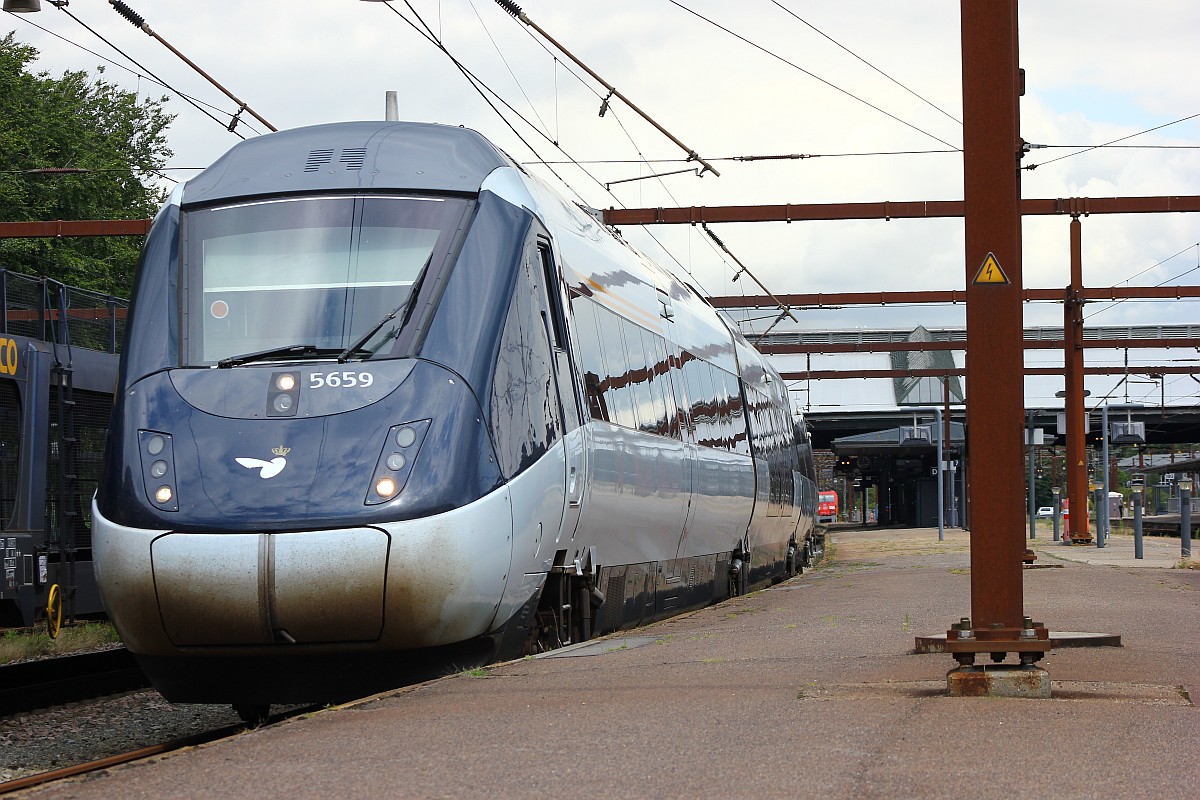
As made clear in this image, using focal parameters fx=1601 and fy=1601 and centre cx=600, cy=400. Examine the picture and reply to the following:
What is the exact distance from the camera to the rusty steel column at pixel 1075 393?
33.2m

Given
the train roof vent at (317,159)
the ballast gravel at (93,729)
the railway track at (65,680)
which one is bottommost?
the ballast gravel at (93,729)

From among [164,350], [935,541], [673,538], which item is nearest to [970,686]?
[164,350]

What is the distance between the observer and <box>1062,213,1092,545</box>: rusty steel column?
3325 centimetres

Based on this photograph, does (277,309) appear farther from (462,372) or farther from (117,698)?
(117,698)

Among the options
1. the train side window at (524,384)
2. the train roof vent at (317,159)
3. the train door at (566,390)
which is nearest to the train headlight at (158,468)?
the train side window at (524,384)

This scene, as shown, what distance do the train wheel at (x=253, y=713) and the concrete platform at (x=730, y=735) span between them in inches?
50.2

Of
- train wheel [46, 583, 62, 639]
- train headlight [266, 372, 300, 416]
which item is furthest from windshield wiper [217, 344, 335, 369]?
train wheel [46, 583, 62, 639]

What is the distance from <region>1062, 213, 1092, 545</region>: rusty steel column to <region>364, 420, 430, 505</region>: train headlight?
2624 cm

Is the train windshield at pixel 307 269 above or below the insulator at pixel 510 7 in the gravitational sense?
below

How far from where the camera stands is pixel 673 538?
13422mm

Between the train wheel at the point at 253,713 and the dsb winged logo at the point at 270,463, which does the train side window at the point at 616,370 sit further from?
the dsb winged logo at the point at 270,463

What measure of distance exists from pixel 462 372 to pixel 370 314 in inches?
26.5

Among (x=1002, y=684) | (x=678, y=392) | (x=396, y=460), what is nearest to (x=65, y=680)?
(x=678, y=392)

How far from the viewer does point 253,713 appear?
9.06 m
